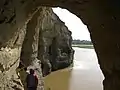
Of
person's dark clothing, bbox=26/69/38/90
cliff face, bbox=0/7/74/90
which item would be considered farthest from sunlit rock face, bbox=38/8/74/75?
person's dark clothing, bbox=26/69/38/90

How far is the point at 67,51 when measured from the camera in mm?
21812

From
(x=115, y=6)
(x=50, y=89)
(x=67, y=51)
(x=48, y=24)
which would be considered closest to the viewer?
(x=115, y=6)

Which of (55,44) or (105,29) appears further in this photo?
(55,44)

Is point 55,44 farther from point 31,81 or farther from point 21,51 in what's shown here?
point 31,81

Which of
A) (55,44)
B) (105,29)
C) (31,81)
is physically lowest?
(31,81)

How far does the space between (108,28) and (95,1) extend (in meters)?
0.42

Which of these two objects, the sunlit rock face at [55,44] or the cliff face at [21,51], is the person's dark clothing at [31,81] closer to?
the cliff face at [21,51]

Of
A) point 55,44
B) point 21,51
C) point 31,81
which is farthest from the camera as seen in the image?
point 55,44

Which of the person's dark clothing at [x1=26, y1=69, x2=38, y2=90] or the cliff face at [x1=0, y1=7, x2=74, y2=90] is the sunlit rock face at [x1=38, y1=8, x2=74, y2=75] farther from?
the person's dark clothing at [x1=26, y1=69, x2=38, y2=90]

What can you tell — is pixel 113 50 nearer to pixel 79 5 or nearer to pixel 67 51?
pixel 79 5

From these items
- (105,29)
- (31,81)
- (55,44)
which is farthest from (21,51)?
(55,44)

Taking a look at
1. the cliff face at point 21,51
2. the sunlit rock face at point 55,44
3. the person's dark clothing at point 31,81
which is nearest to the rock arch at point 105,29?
the cliff face at point 21,51

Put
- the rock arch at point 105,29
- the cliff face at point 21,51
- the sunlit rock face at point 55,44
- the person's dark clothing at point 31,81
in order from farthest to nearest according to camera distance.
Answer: the sunlit rock face at point 55,44, the person's dark clothing at point 31,81, the cliff face at point 21,51, the rock arch at point 105,29

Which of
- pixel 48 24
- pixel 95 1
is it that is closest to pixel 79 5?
pixel 95 1
